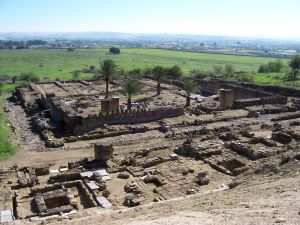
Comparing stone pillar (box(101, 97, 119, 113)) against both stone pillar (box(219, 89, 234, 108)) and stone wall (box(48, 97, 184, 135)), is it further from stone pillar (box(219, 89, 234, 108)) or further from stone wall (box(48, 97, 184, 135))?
stone pillar (box(219, 89, 234, 108))

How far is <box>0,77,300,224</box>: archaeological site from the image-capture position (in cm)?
2027

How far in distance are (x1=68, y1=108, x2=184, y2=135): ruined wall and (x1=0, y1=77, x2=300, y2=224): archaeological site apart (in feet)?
0.31

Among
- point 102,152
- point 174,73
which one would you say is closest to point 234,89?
point 174,73

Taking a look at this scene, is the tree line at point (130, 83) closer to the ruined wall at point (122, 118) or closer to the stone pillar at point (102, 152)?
the ruined wall at point (122, 118)

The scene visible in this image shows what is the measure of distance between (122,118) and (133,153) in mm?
10251

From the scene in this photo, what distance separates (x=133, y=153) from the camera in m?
28.2

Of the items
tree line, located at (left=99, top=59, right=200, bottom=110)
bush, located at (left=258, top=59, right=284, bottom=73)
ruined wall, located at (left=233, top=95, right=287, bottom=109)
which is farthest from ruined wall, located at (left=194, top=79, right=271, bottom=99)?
bush, located at (left=258, top=59, right=284, bottom=73)

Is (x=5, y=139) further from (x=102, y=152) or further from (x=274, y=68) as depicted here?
(x=274, y=68)

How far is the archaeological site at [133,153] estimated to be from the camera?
20.3 m

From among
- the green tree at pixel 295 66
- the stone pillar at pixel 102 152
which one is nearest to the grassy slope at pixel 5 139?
the stone pillar at pixel 102 152

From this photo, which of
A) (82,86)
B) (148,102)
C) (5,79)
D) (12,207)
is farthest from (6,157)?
(5,79)

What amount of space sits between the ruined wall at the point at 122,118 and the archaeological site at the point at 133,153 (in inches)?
3.7

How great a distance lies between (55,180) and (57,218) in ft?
18.3

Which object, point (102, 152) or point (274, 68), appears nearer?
point (102, 152)
